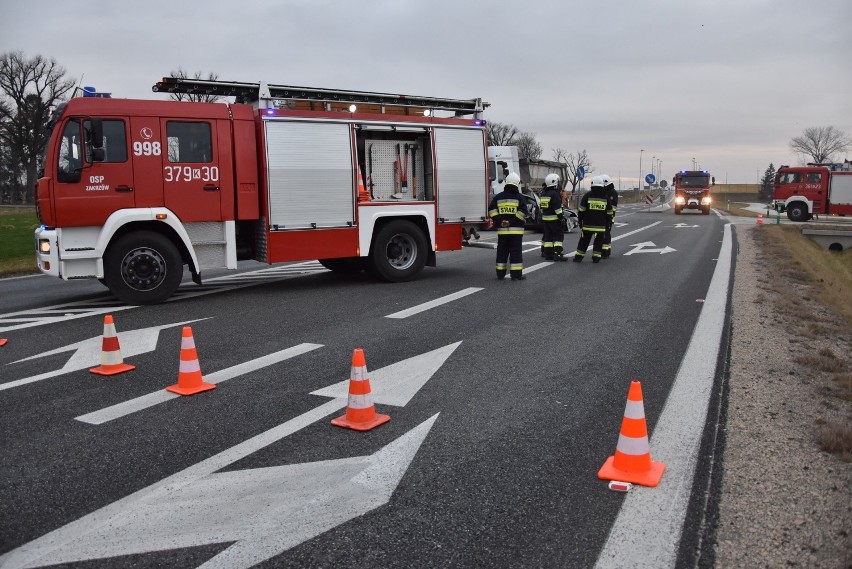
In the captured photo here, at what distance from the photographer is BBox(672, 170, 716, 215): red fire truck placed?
41469 mm

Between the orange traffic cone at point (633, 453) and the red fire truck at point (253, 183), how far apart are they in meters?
7.23

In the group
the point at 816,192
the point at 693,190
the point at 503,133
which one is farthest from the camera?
the point at 503,133

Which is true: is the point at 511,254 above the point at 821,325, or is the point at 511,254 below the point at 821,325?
above

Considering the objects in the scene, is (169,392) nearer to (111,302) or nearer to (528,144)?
(111,302)

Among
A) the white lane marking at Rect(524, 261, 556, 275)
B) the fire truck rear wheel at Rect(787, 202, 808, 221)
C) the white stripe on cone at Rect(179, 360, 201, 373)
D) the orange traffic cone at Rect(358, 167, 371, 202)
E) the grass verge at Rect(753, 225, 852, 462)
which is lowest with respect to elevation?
the grass verge at Rect(753, 225, 852, 462)

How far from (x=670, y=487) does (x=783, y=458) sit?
84 centimetres

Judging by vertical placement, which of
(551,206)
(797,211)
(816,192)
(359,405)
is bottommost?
(359,405)

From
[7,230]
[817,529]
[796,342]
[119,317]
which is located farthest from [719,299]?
[7,230]

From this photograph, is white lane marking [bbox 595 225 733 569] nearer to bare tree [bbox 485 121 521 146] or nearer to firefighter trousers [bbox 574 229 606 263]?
firefighter trousers [bbox 574 229 606 263]

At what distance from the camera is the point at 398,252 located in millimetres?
11641

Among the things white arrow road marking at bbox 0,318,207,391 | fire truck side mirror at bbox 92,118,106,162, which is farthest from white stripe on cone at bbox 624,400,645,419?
fire truck side mirror at bbox 92,118,106,162

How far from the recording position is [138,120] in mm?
9156

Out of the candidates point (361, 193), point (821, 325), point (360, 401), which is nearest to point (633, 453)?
point (360, 401)

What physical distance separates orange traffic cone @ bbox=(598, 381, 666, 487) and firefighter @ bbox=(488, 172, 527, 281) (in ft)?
26.3
